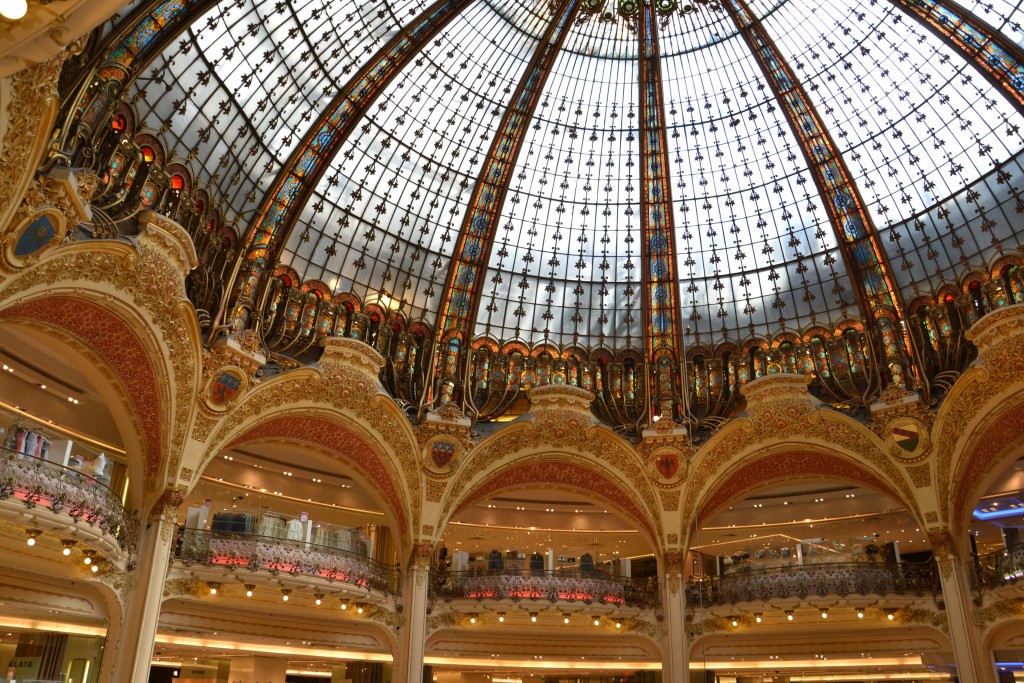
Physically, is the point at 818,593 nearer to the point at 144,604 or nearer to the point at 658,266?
the point at 658,266

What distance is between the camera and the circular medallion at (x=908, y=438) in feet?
82.0

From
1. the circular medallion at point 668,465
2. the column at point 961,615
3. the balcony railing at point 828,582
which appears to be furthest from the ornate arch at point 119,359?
the column at point 961,615

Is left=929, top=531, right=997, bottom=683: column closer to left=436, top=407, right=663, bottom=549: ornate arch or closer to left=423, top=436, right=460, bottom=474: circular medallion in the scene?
left=436, top=407, right=663, bottom=549: ornate arch

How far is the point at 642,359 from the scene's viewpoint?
98.0 feet

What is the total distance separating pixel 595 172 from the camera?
95.2 ft

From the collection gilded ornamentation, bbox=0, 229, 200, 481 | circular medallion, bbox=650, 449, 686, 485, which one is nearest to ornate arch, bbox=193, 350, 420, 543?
gilded ornamentation, bbox=0, 229, 200, 481

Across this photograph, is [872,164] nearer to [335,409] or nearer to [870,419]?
[870,419]

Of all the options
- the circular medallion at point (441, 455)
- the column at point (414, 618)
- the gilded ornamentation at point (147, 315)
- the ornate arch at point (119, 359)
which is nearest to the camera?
the gilded ornamentation at point (147, 315)

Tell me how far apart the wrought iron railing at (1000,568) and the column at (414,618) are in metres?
17.1

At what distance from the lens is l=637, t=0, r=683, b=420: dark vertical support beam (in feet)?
92.0

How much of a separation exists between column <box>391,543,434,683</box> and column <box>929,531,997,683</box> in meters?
16.1

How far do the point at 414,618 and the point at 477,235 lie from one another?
13.3 meters

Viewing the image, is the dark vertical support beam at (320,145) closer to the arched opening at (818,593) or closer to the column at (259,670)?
the column at (259,670)

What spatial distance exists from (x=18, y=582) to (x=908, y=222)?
2807 cm
